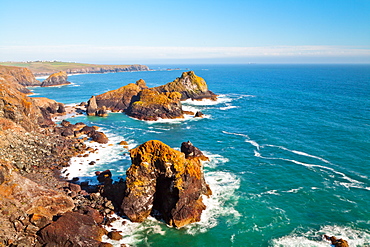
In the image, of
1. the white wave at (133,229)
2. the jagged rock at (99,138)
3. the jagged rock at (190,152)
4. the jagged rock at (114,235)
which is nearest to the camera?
the white wave at (133,229)

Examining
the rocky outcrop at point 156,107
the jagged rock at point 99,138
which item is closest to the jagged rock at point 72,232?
the jagged rock at point 99,138

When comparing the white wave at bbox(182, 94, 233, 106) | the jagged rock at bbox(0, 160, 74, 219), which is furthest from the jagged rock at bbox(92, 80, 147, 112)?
the jagged rock at bbox(0, 160, 74, 219)

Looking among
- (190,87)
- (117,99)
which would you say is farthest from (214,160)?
(190,87)

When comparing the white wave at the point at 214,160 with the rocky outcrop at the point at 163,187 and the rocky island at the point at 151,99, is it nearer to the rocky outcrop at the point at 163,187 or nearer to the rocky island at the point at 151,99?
the rocky outcrop at the point at 163,187

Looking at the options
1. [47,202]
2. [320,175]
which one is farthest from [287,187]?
[47,202]

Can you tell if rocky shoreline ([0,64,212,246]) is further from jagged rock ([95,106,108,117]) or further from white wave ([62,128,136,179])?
jagged rock ([95,106,108,117])
